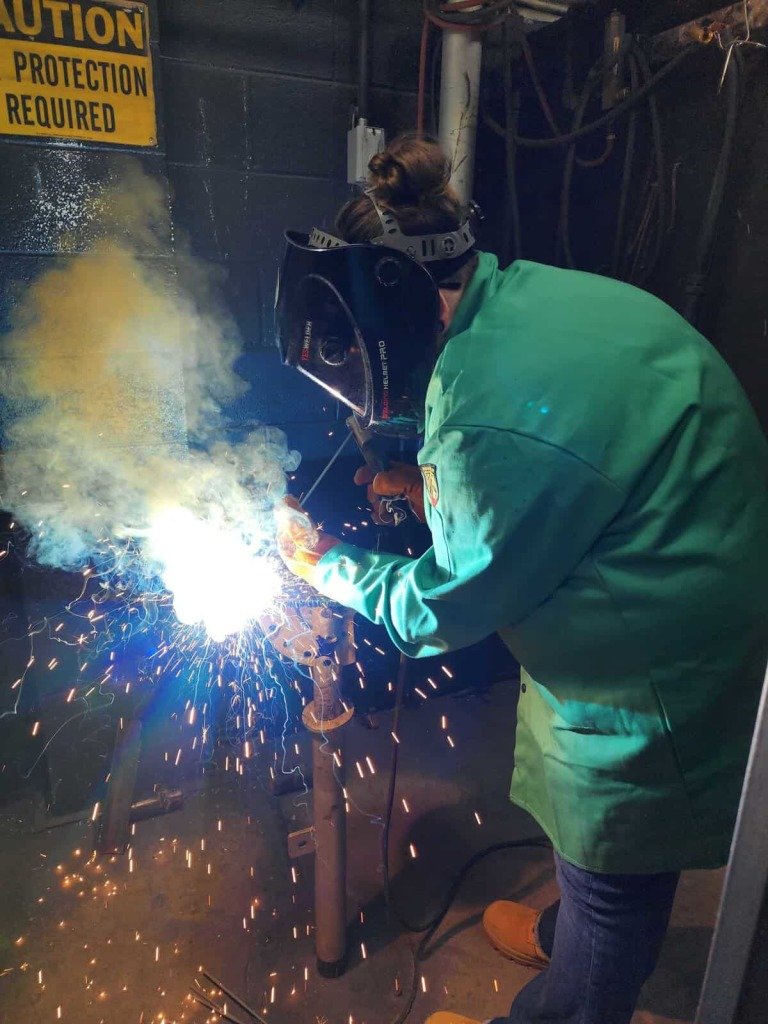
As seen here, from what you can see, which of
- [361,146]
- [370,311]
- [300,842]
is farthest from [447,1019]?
[361,146]

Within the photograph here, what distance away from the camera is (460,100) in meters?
2.75

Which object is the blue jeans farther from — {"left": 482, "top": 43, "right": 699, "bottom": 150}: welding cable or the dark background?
{"left": 482, "top": 43, "right": 699, "bottom": 150}: welding cable

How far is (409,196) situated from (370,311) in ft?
0.94

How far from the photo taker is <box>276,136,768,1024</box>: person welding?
1281 mm

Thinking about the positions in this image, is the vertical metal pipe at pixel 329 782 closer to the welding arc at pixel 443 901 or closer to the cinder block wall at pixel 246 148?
the welding arc at pixel 443 901

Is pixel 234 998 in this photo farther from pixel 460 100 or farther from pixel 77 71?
pixel 460 100

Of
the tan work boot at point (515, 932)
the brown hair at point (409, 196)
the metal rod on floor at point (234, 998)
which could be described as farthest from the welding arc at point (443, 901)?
the brown hair at point (409, 196)

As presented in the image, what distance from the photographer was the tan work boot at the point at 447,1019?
84.2 inches

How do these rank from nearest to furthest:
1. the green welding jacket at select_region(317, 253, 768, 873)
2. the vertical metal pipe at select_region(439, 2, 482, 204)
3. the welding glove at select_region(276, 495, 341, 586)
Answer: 1. the green welding jacket at select_region(317, 253, 768, 873)
2. the welding glove at select_region(276, 495, 341, 586)
3. the vertical metal pipe at select_region(439, 2, 482, 204)

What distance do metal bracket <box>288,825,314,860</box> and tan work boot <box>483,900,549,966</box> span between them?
0.71 meters

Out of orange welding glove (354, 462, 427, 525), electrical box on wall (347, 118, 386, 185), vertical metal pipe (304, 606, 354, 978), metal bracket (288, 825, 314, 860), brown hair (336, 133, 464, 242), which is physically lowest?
metal bracket (288, 825, 314, 860)

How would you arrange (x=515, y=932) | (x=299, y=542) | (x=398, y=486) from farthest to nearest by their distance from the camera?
(x=515, y=932), (x=398, y=486), (x=299, y=542)

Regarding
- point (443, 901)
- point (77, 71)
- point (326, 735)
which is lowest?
point (443, 901)

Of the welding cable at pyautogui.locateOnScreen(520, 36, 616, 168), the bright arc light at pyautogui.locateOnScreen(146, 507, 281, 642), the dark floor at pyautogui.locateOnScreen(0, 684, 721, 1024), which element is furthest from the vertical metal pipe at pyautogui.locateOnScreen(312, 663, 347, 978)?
the welding cable at pyautogui.locateOnScreen(520, 36, 616, 168)
